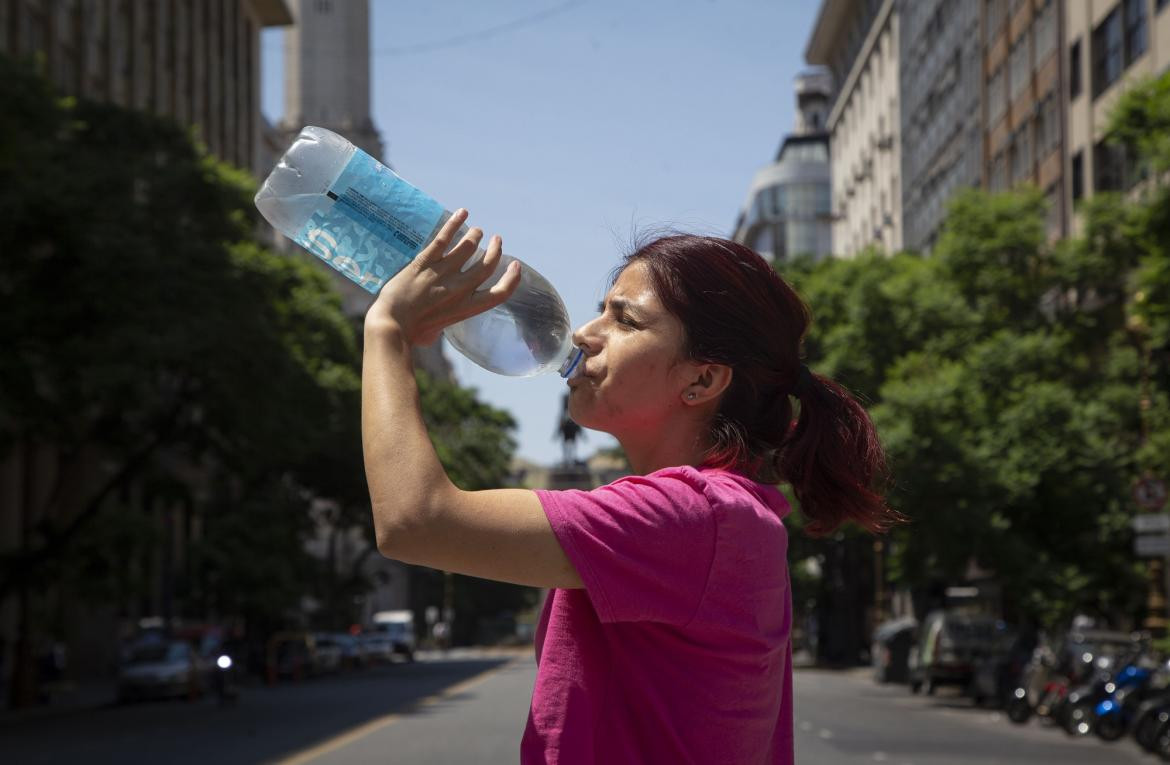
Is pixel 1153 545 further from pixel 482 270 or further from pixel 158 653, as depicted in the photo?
pixel 158 653

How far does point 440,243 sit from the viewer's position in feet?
8.07

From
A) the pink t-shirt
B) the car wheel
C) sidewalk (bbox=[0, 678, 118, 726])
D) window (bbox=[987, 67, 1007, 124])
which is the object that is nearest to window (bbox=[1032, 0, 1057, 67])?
window (bbox=[987, 67, 1007, 124])

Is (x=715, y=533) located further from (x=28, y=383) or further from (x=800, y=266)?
(x=800, y=266)

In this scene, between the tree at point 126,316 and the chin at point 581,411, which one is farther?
the tree at point 126,316

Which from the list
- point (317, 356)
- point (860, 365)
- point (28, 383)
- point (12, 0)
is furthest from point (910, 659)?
point (12, 0)

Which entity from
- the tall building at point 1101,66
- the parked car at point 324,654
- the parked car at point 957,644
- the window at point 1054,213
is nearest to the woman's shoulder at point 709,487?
the tall building at point 1101,66

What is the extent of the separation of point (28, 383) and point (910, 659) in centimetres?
2311

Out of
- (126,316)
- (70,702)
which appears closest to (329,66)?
(70,702)

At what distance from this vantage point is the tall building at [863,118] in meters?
76.4

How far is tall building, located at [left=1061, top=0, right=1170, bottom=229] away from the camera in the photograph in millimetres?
37469

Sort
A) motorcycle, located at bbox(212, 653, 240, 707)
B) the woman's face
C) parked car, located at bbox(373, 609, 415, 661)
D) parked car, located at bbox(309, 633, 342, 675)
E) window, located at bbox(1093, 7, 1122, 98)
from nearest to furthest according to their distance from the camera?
the woman's face → motorcycle, located at bbox(212, 653, 240, 707) → window, located at bbox(1093, 7, 1122, 98) → parked car, located at bbox(309, 633, 342, 675) → parked car, located at bbox(373, 609, 415, 661)

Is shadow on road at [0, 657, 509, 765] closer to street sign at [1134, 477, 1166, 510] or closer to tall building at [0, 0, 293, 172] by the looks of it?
street sign at [1134, 477, 1166, 510]

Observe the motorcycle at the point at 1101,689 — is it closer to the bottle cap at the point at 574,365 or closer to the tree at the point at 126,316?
the tree at the point at 126,316

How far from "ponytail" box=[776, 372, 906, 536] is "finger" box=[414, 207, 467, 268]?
62cm
